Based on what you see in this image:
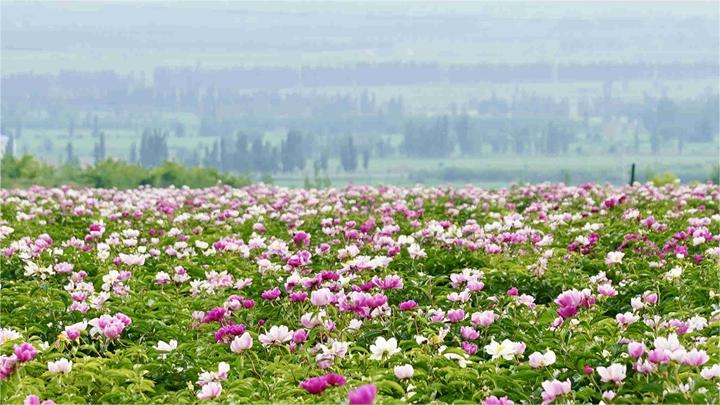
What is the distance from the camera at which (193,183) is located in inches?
980

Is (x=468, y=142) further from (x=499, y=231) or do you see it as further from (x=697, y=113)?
(x=499, y=231)

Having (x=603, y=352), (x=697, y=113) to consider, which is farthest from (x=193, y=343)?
(x=697, y=113)

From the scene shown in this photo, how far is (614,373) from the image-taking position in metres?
4.59

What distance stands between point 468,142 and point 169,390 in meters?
60.5

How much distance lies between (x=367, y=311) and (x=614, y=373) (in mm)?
2016

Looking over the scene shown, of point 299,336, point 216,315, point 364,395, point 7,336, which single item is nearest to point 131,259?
point 216,315

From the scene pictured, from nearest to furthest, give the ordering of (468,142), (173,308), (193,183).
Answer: (173,308) < (193,183) < (468,142)

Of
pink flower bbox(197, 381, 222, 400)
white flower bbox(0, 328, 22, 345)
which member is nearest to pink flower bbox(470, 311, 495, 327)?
pink flower bbox(197, 381, 222, 400)

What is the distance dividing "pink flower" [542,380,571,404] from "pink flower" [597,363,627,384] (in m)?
0.21

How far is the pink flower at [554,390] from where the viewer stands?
4457 millimetres

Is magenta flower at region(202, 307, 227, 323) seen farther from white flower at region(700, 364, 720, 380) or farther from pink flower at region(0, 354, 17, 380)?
white flower at region(700, 364, 720, 380)

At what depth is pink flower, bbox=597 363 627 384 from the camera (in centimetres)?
458

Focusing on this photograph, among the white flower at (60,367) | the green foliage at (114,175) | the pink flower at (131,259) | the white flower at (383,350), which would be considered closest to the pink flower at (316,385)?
the white flower at (383,350)

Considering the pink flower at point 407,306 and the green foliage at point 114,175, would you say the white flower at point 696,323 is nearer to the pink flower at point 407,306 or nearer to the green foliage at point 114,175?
the pink flower at point 407,306
